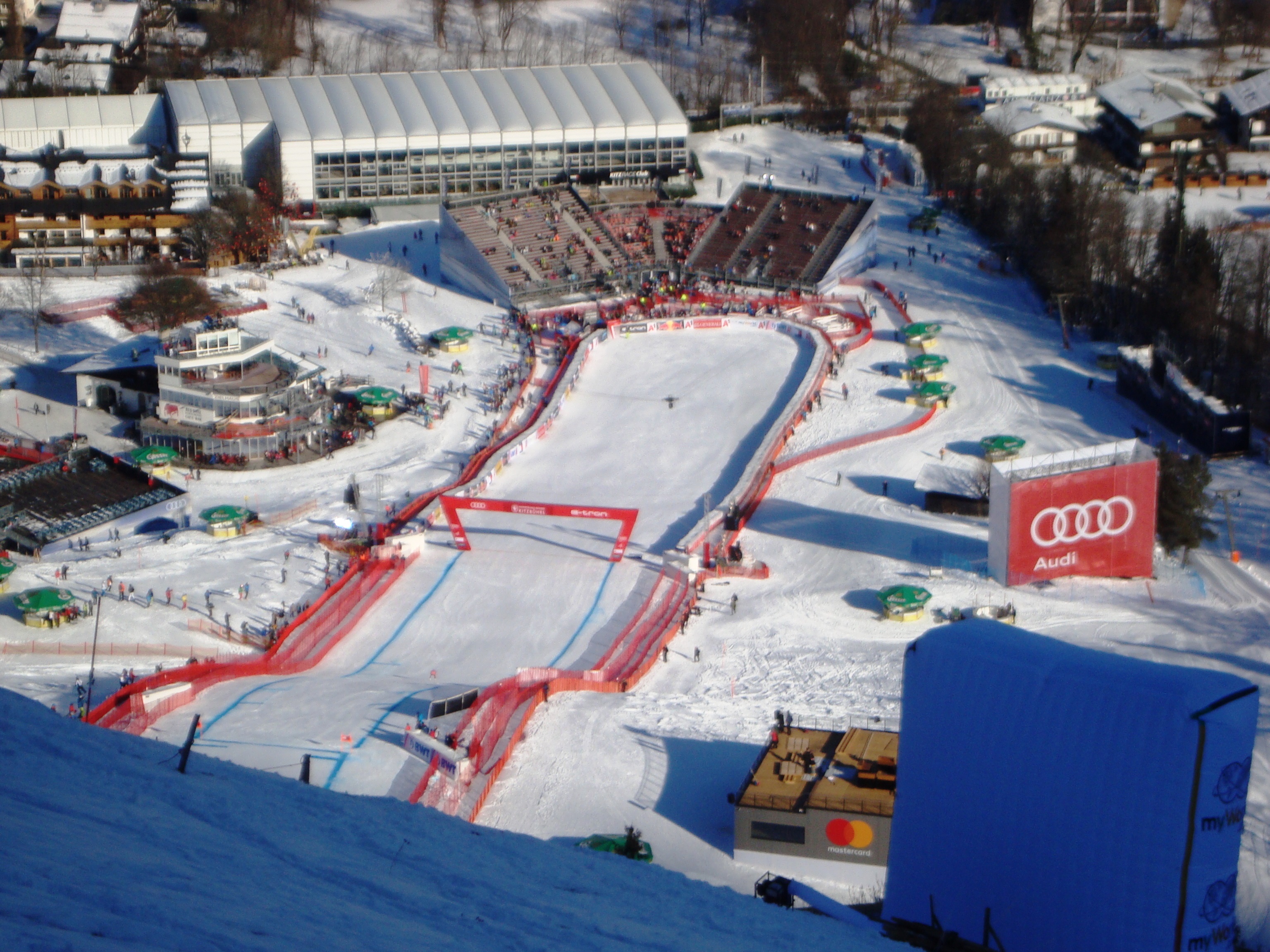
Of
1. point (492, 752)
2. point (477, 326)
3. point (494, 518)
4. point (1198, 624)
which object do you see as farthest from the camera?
point (477, 326)

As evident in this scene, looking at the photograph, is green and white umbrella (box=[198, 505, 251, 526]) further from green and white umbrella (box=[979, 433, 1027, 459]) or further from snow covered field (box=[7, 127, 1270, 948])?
green and white umbrella (box=[979, 433, 1027, 459])

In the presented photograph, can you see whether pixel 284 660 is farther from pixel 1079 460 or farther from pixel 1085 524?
pixel 1079 460

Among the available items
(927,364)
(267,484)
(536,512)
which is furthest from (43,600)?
(927,364)

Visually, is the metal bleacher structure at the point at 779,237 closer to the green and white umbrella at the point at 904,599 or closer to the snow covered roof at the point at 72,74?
the green and white umbrella at the point at 904,599

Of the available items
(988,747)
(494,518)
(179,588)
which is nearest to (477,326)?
(494,518)

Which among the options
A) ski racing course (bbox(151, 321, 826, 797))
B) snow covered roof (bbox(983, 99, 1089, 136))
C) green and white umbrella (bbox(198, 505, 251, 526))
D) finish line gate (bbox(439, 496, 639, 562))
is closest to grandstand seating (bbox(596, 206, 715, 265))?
ski racing course (bbox(151, 321, 826, 797))

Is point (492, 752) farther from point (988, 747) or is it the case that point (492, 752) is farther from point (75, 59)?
point (75, 59)
